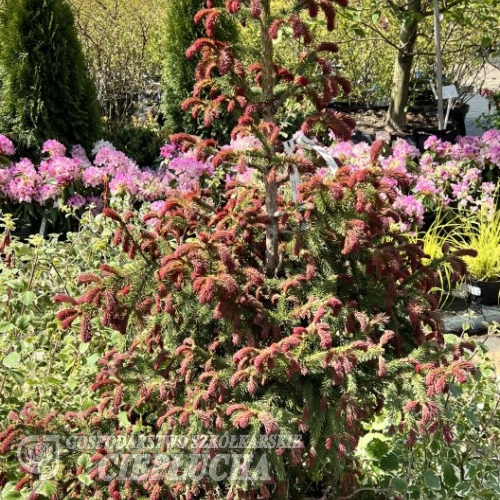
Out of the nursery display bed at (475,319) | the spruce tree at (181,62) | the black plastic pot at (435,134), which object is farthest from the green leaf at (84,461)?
the black plastic pot at (435,134)

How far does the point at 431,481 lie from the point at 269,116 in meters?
1.11

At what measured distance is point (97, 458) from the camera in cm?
182

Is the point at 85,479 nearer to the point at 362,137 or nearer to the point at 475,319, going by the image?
the point at 475,319

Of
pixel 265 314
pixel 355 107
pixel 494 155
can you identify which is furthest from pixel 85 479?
pixel 355 107

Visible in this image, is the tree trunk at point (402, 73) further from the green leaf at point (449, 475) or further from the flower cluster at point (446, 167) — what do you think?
the green leaf at point (449, 475)

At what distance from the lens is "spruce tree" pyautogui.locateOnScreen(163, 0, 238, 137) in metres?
5.52

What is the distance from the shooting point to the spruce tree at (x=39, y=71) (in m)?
4.74

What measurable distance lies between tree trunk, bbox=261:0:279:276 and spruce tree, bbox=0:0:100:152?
3.23 metres

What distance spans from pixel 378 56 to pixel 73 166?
4.54 meters

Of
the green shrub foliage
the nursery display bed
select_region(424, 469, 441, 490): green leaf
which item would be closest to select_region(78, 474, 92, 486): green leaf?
the green shrub foliage

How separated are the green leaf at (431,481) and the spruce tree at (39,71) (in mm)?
3762

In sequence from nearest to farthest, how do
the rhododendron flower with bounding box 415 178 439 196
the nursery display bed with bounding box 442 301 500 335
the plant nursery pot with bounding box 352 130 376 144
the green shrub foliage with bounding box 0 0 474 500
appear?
1. the green shrub foliage with bounding box 0 0 474 500
2. the nursery display bed with bounding box 442 301 500 335
3. the rhododendron flower with bounding box 415 178 439 196
4. the plant nursery pot with bounding box 352 130 376 144

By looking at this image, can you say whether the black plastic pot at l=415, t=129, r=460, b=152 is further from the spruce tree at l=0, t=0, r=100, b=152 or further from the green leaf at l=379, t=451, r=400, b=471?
the green leaf at l=379, t=451, r=400, b=471

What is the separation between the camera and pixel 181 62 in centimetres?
567
